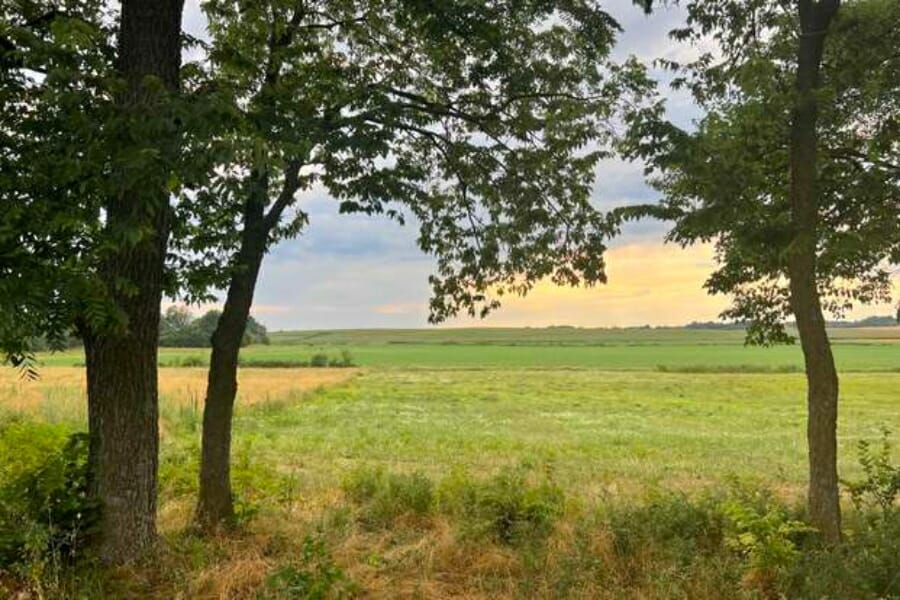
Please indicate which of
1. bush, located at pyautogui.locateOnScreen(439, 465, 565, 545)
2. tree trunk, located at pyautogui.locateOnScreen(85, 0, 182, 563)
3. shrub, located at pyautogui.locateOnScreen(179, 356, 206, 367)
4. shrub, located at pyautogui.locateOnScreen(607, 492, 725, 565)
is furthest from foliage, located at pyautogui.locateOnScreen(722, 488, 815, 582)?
shrub, located at pyautogui.locateOnScreen(179, 356, 206, 367)

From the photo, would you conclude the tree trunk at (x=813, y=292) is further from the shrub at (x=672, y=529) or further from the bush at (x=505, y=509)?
the bush at (x=505, y=509)

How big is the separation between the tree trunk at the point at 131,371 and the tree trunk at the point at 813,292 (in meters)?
5.87

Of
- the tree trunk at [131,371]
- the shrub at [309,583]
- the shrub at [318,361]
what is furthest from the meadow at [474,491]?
the shrub at [318,361]

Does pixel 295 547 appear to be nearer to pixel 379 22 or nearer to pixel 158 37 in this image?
pixel 158 37

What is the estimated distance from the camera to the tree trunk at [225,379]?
6.74 m

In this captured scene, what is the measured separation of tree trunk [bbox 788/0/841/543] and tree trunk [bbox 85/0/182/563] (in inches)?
231

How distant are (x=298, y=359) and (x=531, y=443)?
61.7 m

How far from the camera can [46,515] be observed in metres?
5.29

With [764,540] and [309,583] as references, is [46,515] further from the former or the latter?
[764,540]

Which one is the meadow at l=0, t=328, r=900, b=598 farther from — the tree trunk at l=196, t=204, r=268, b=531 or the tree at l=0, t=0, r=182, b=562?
the tree at l=0, t=0, r=182, b=562

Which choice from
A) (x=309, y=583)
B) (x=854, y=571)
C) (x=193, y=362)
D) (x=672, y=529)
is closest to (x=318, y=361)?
(x=193, y=362)

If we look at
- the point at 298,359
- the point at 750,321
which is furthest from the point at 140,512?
the point at 298,359

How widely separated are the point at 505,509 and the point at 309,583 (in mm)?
2734

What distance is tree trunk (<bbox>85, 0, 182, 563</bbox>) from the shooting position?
5332 mm
